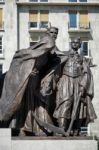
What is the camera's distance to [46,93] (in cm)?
1377

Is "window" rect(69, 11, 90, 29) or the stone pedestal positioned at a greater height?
"window" rect(69, 11, 90, 29)

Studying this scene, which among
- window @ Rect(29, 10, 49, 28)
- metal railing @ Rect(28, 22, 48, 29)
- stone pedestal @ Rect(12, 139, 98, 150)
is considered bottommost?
stone pedestal @ Rect(12, 139, 98, 150)

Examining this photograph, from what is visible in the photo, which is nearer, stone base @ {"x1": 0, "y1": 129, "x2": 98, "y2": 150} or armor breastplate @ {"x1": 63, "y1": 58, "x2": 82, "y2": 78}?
stone base @ {"x1": 0, "y1": 129, "x2": 98, "y2": 150}

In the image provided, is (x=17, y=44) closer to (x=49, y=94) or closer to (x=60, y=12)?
(x=60, y=12)

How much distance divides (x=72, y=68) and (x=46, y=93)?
0.80m

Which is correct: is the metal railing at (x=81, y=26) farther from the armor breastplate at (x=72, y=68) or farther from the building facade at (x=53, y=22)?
the armor breastplate at (x=72, y=68)

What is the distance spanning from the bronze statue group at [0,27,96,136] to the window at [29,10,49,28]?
5114 centimetres

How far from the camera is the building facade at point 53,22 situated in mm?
63969

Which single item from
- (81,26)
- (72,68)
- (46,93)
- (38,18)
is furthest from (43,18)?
(46,93)

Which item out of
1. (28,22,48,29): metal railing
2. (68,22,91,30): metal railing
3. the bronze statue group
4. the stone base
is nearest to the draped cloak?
the bronze statue group

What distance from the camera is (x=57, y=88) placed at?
14.0 m

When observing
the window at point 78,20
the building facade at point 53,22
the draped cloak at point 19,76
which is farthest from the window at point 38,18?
the draped cloak at point 19,76

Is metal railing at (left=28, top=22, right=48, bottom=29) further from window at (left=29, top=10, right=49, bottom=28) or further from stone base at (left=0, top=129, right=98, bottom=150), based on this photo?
stone base at (left=0, top=129, right=98, bottom=150)

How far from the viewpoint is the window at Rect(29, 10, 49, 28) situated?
65.1 meters
